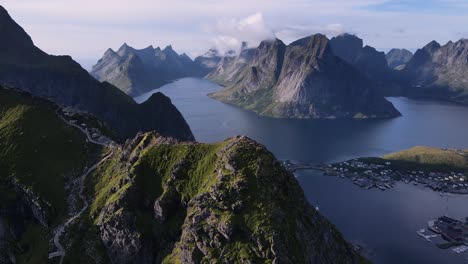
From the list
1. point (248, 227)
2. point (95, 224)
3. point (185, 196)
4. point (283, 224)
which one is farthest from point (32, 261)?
point (283, 224)

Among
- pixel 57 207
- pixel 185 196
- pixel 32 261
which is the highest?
pixel 185 196

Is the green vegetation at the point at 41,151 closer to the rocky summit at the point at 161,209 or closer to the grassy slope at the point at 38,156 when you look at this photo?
the grassy slope at the point at 38,156

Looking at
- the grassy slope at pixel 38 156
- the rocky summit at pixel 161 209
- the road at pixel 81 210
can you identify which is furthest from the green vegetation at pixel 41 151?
the road at pixel 81 210

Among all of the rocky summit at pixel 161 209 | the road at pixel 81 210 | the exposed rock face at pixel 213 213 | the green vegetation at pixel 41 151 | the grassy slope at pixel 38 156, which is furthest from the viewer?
the green vegetation at pixel 41 151

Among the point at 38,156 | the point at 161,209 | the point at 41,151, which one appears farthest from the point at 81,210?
the point at 41,151

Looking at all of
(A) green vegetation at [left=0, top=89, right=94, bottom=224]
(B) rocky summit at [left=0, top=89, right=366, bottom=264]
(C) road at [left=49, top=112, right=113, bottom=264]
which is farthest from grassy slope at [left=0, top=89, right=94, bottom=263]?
(C) road at [left=49, top=112, right=113, bottom=264]

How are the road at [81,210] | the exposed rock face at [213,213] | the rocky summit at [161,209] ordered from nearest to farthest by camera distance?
the exposed rock face at [213,213] < the rocky summit at [161,209] < the road at [81,210]

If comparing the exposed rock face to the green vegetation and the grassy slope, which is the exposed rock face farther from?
the green vegetation

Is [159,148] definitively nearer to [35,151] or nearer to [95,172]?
[95,172]

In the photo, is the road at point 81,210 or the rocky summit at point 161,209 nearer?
the rocky summit at point 161,209
